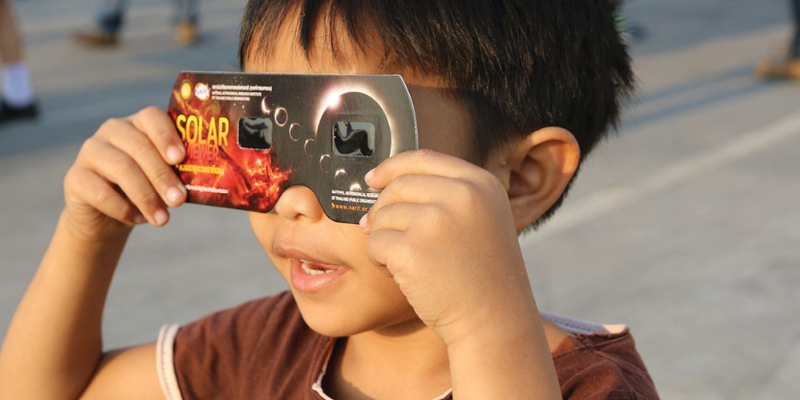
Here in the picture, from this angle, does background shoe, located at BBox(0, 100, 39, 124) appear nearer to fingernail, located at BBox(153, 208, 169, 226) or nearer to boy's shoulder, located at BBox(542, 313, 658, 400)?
fingernail, located at BBox(153, 208, 169, 226)

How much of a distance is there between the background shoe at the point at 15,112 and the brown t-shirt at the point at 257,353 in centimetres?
412

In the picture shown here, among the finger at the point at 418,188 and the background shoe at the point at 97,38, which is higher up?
the finger at the point at 418,188

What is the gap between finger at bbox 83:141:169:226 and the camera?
139cm

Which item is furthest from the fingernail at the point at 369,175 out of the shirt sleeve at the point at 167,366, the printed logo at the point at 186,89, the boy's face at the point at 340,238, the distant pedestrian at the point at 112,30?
the distant pedestrian at the point at 112,30

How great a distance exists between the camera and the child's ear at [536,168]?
1.36m

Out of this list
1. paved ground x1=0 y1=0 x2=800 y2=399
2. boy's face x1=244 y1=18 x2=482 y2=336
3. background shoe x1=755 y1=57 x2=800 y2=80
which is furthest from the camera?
background shoe x1=755 y1=57 x2=800 y2=80

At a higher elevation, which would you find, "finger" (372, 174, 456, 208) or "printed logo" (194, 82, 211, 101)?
"printed logo" (194, 82, 211, 101)

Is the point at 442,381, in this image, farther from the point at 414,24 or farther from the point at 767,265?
the point at 767,265

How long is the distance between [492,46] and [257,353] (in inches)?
26.3

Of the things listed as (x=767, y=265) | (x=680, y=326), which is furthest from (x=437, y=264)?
(x=767, y=265)

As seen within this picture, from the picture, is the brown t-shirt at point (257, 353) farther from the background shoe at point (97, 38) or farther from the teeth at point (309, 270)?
the background shoe at point (97, 38)

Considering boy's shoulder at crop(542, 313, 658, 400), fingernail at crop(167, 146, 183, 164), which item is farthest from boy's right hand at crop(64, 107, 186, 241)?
boy's shoulder at crop(542, 313, 658, 400)

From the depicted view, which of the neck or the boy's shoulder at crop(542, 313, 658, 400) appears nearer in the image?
the boy's shoulder at crop(542, 313, 658, 400)

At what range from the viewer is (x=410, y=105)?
3.78ft
